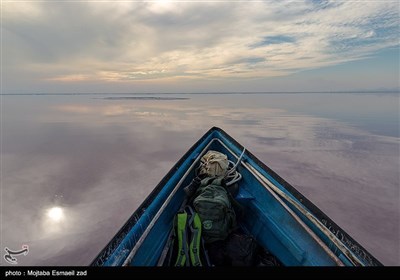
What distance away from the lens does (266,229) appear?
3.35m

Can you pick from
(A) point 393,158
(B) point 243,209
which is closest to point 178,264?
(B) point 243,209

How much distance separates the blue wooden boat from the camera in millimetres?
2238

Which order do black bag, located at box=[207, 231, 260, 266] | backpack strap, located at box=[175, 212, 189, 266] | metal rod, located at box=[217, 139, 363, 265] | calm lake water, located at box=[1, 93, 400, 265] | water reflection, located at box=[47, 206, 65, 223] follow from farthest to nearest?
water reflection, located at box=[47, 206, 65, 223] < calm lake water, located at box=[1, 93, 400, 265] < black bag, located at box=[207, 231, 260, 266] < backpack strap, located at box=[175, 212, 189, 266] < metal rod, located at box=[217, 139, 363, 265]

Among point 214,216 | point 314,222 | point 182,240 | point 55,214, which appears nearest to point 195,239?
point 182,240

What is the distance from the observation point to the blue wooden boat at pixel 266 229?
2.24 meters

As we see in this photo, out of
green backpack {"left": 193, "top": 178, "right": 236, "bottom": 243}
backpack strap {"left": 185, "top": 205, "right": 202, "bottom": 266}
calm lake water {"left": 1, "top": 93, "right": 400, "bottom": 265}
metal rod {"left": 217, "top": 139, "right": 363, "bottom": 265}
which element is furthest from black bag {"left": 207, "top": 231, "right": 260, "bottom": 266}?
calm lake water {"left": 1, "top": 93, "right": 400, "bottom": 265}

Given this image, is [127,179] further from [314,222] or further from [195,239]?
[314,222]

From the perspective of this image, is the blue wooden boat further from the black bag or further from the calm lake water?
the calm lake water

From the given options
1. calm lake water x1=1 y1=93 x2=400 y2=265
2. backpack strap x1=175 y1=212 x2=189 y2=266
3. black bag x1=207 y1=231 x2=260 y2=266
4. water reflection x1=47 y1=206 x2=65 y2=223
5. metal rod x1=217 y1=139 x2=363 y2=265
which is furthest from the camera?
water reflection x1=47 y1=206 x2=65 y2=223

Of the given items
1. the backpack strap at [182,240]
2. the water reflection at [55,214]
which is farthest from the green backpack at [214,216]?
the water reflection at [55,214]

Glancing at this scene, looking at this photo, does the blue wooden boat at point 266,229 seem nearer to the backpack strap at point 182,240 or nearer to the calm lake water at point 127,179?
the backpack strap at point 182,240

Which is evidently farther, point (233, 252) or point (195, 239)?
point (233, 252)

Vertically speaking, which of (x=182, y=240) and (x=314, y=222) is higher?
(x=314, y=222)

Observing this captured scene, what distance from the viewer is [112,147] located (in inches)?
486
